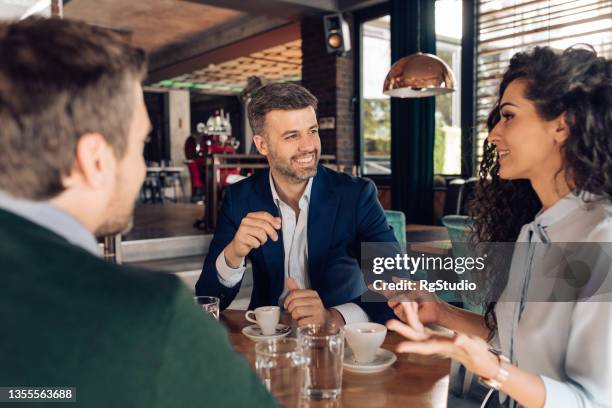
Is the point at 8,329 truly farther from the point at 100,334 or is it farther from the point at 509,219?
the point at 509,219

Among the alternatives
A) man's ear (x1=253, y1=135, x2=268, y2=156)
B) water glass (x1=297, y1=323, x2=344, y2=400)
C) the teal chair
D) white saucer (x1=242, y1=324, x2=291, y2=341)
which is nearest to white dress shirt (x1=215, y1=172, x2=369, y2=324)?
man's ear (x1=253, y1=135, x2=268, y2=156)

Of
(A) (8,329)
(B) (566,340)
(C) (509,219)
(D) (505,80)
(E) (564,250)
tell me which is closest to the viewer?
(A) (8,329)

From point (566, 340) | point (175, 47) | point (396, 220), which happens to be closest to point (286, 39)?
point (175, 47)

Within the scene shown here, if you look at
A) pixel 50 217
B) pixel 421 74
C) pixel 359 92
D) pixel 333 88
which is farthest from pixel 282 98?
pixel 359 92

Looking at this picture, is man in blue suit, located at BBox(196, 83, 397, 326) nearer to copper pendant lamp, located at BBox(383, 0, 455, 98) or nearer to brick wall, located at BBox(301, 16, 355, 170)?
copper pendant lamp, located at BBox(383, 0, 455, 98)

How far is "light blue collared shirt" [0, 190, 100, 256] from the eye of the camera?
22.2 inches

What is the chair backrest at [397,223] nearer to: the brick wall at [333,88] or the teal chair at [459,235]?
the teal chair at [459,235]

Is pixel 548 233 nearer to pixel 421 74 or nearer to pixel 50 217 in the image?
pixel 50 217

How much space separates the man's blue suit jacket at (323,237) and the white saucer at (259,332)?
1.32ft

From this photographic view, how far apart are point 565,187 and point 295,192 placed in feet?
3.23

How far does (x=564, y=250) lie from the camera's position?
1066 millimetres

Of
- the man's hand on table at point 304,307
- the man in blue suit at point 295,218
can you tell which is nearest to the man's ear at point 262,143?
the man in blue suit at point 295,218

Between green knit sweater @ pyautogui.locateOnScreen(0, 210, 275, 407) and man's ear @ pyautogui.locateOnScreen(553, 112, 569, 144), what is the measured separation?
97cm

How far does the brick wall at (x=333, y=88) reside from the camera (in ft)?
20.9
